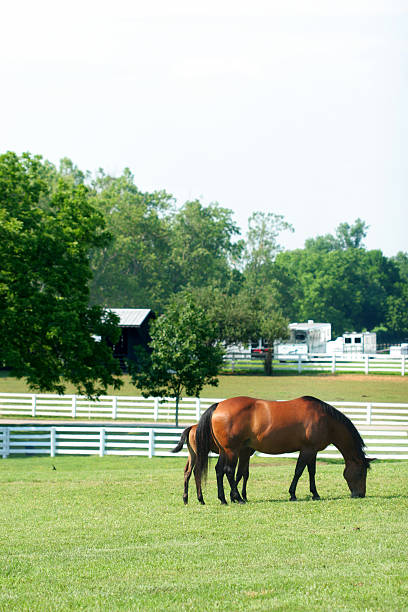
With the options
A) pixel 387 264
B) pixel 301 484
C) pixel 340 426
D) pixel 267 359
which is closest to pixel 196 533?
pixel 340 426

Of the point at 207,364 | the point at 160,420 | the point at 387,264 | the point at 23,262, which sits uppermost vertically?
the point at 387,264

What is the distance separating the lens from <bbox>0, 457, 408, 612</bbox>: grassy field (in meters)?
7.12

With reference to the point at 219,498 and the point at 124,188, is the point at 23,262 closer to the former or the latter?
the point at 219,498

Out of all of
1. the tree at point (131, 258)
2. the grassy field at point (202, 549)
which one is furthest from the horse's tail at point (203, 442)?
the tree at point (131, 258)

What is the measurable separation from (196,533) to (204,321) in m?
23.9

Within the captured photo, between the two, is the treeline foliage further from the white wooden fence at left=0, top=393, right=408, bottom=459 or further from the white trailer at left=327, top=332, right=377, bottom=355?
the white wooden fence at left=0, top=393, right=408, bottom=459

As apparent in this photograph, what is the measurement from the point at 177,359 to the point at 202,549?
23.0 meters

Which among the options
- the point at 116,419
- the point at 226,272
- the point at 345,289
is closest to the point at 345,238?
the point at 345,289

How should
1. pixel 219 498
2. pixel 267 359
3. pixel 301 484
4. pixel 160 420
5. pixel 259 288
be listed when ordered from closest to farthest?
1. pixel 219 498
2. pixel 301 484
3. pixel 160 420
4. pixel 267 359
5. pixel 259 288

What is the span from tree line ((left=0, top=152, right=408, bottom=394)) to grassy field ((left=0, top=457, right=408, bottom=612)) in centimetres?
1466

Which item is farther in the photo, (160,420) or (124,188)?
(124,188)

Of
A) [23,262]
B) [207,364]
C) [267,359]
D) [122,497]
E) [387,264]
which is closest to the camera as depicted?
[122,497]

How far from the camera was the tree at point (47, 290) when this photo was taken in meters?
29.4

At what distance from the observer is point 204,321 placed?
3438 cm
